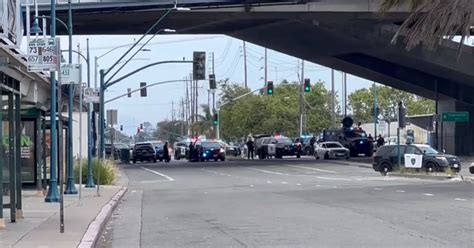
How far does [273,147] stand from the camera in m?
73.6

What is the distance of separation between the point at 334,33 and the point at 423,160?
69.5ft

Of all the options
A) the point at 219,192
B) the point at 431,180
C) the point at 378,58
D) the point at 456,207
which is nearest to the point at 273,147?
the point at 378,58

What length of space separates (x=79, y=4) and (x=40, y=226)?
3390cm

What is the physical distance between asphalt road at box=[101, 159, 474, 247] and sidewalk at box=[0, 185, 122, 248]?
66cm

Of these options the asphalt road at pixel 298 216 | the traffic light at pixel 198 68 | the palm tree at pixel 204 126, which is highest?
the traffic light at pixel 198 68

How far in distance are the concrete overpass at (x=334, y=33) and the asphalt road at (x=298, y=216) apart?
46.5ft

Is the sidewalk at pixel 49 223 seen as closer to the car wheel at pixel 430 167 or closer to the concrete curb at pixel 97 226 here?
the concrete curb at pixel 97 226

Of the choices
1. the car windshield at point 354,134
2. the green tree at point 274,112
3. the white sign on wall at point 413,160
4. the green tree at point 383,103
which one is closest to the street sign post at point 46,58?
the white sign on wall at point 413,160

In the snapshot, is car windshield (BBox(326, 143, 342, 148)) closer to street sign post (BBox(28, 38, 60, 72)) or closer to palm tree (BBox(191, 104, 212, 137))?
street sign post (BBox(28, 38, 60, 72))

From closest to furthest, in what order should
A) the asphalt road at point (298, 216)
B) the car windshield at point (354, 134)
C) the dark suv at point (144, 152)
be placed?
1. the asphalt road at point (298, 216)
2. the dark suv at point (144, 152)
3. the car windshield at point (354, 134)

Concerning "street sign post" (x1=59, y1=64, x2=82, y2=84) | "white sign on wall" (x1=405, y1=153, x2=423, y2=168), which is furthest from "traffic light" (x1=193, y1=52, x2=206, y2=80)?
"street sign post" (x1=59, y1=64, x2=82, y2=84)

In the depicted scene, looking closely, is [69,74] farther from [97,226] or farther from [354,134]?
[354,134]

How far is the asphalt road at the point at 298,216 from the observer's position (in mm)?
15508

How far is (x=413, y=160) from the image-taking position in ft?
129
